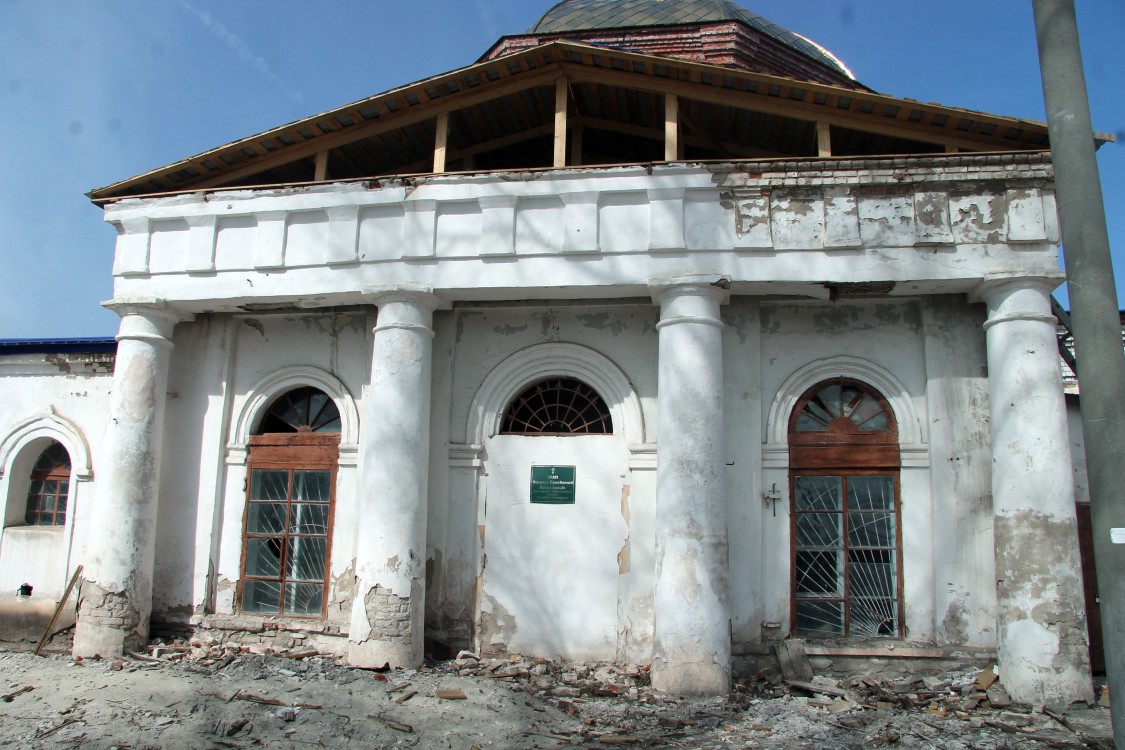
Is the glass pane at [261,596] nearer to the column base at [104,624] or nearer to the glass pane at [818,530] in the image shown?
the column base at [104,624]

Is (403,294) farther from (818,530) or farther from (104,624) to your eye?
(818,530)

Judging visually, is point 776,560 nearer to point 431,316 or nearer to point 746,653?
point 746,653

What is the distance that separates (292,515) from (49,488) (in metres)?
3.81

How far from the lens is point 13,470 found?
Result: 10.5m

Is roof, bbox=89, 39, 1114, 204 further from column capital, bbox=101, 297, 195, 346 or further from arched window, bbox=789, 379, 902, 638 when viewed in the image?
arched window, bbox=789, 379, 902, 638

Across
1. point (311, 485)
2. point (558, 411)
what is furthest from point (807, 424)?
point (311, 485)

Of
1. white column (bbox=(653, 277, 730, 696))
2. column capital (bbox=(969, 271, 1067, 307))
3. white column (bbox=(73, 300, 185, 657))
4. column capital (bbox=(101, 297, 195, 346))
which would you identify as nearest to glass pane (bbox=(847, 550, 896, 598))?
white column (bbox=(653, 277, 730, 696))

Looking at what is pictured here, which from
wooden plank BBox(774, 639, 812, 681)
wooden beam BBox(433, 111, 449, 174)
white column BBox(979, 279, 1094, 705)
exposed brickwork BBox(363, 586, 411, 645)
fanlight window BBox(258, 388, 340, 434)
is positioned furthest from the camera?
fanlight window BBox(258, 388, 340, 434)

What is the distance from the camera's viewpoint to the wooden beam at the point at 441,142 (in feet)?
28.5

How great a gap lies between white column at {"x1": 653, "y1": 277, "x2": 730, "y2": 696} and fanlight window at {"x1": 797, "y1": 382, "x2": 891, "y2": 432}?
4.37 ft

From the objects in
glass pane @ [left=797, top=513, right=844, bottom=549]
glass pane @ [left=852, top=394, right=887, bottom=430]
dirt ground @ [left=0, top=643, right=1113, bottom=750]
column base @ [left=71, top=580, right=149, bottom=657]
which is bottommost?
dirt ground @ [left=0, top=643, right=1113, bottom=750]

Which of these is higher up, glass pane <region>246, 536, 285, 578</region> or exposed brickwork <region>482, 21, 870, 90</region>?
exposed brickwork <region>482, 21, 870, 90</region>

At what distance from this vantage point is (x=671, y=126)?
8.38 metres

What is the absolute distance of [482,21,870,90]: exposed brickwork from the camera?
12906 mm
